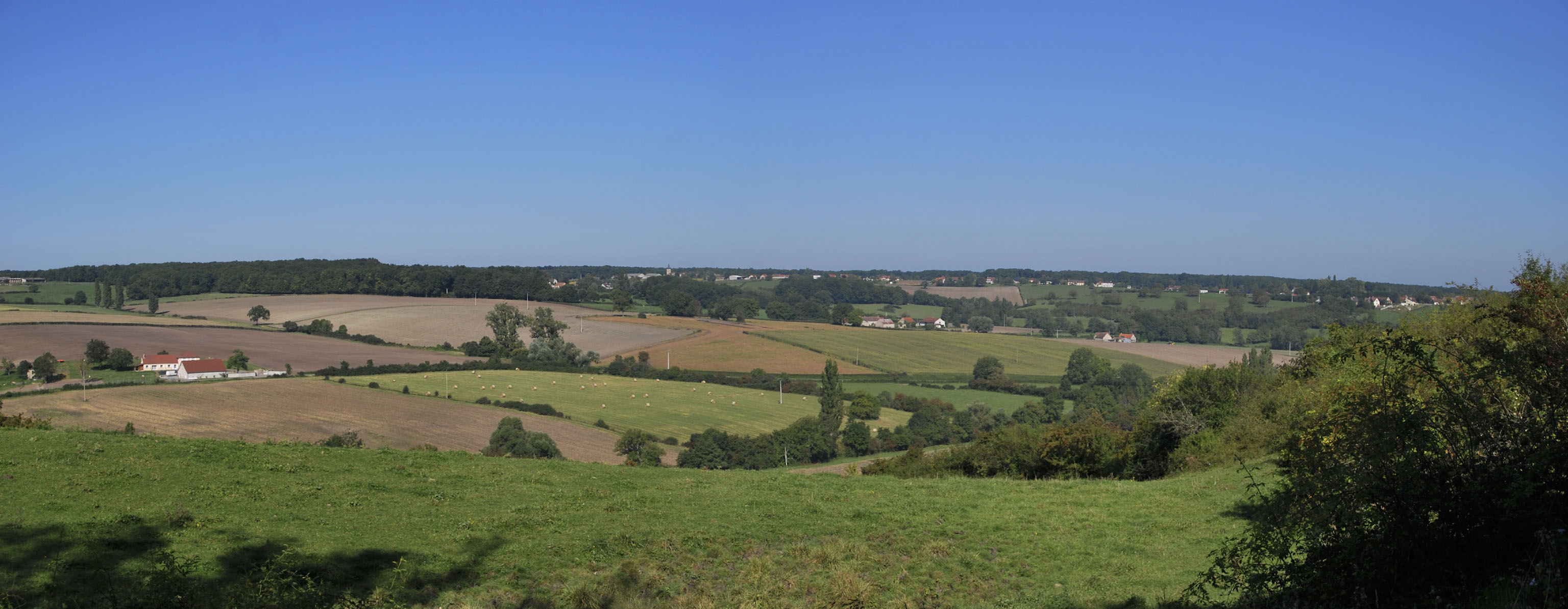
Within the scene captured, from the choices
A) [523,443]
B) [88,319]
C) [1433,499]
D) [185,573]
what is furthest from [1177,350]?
[88,319]

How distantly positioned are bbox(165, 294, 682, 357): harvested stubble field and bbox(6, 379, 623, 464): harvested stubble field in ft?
110

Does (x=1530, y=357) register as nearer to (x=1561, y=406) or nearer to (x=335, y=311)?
(x=1561, y=406)

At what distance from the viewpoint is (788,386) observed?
7488 cm

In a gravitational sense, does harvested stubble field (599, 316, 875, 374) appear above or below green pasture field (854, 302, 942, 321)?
below

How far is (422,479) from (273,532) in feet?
17.5

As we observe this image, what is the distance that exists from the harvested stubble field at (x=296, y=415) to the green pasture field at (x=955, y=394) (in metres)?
31.7

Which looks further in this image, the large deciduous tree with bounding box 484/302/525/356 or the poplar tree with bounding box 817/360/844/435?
the large deciduous tree with bounding box 484/302/525/356

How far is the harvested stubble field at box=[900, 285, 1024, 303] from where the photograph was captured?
6609 inches

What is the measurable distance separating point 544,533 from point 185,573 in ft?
18.9

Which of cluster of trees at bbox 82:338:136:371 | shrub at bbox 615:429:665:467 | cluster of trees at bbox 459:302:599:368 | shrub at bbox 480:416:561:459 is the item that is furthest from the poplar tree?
cluster of trees at bbox 82:338:136:371

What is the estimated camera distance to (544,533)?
13531 millimetres

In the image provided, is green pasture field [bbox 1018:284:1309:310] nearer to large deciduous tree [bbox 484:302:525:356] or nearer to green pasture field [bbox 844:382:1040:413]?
green pasture field [bbox 844:382:1040:413]

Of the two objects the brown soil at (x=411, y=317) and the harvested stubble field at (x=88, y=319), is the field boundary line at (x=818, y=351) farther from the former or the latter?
the harvested stubble field at (x=88, y=319)

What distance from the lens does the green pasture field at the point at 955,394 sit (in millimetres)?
73125
